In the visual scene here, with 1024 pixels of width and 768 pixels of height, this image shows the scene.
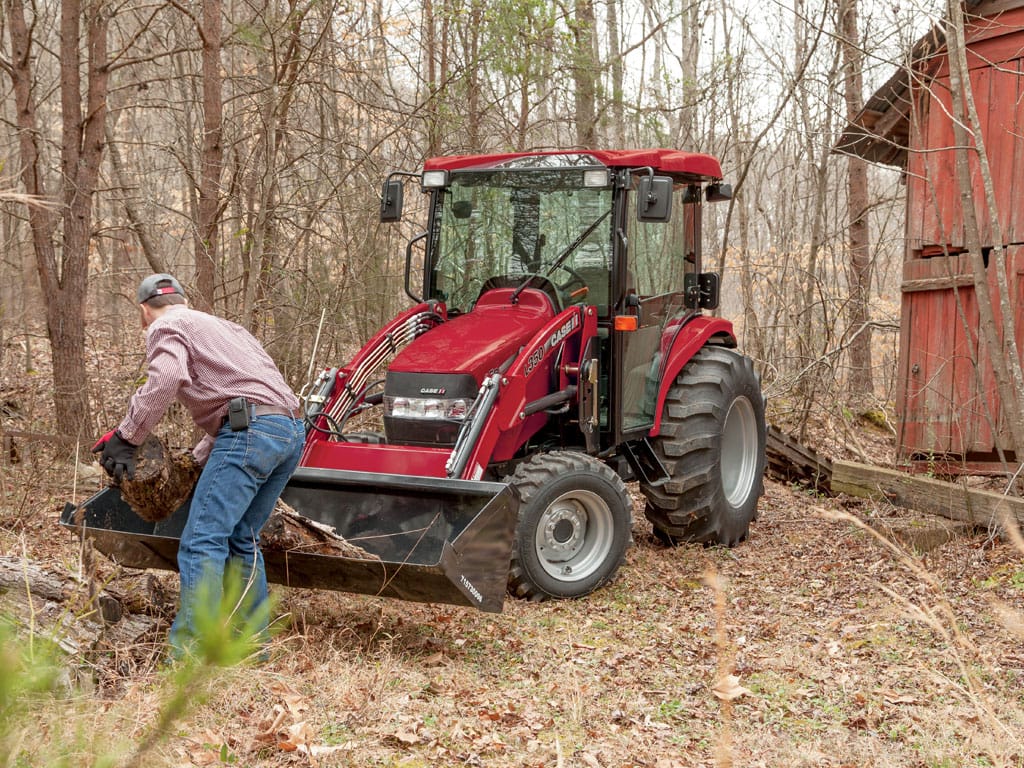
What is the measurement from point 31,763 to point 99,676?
71.2 inches

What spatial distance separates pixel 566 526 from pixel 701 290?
2.60 m

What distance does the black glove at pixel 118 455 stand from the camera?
4.97m

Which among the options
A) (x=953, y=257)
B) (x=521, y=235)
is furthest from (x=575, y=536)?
(x=953, y=257)

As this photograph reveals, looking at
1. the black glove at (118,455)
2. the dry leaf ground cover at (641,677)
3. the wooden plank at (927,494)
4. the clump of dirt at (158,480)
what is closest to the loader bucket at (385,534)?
the clump of dirt at (158,480)

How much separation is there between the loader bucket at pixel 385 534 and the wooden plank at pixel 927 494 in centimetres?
365

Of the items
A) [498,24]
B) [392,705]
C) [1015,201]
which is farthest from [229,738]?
[498,24]

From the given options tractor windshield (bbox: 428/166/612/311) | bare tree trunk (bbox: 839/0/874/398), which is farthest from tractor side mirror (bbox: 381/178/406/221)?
bare tree trunk (bbox: 839/0/874/398)

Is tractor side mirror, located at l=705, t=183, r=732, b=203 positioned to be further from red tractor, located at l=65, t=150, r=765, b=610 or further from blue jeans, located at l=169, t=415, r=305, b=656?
blue jeans, located at l=169, t=415, r=305, b=656

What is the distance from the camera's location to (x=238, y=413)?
16.4ft

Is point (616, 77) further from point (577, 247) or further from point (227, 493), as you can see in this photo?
point (227, 493)

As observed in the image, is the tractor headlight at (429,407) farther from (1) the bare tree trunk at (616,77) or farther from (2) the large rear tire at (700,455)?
(1) the bare tree trunk at (616,77)

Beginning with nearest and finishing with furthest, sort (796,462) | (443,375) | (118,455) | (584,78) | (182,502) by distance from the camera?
(118,455) → (182,502) → (443,375) → (796,462) → (584,78)

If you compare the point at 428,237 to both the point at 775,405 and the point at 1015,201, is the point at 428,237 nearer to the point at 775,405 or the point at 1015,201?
the point at 1015,201

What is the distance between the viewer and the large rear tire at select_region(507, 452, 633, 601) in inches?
242
